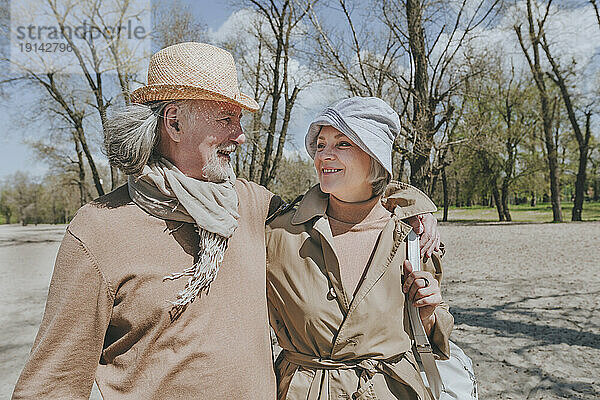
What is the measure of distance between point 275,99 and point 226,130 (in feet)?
47.0

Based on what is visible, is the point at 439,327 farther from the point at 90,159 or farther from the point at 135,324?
the point at 90,159

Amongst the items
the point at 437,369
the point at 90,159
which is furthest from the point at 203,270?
the point at 90,159

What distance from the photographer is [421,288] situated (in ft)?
6.53

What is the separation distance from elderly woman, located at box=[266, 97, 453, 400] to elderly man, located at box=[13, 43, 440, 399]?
138 millimetres

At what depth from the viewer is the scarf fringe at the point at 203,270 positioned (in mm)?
1709

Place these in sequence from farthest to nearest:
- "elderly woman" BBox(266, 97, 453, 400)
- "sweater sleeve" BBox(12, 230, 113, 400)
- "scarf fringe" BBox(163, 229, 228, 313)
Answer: "elderly woman" BBox(266, 97, 453, 400), "scarf fringe" BBox(163, 229, 228, 313), "sweater sleeve" BBox(12, 230, 113, 400)

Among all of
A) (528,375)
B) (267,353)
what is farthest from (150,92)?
(528,375)

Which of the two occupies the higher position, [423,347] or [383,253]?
[383,253]

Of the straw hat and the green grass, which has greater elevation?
the straw hat

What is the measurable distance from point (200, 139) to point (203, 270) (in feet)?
1.80

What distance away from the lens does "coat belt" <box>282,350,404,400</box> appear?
189cm

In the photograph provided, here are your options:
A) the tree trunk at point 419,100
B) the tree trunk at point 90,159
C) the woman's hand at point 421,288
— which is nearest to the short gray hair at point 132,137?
the woman's hand at point 421,288

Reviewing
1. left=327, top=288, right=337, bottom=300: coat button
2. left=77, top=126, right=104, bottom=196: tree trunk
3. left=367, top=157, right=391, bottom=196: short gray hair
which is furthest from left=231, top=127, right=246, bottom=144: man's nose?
left=77, top=126, right=104, bottom=196: tree trunk

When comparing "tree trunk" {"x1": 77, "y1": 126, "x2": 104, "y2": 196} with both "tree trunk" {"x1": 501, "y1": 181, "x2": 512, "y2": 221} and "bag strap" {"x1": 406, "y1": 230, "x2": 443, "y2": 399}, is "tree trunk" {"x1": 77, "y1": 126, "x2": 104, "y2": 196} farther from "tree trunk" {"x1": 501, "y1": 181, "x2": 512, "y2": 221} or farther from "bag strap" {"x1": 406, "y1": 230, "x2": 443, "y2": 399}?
"tree trunk" {"x1": 501, "y1": 181, "x2": 512, "y2": 221}
